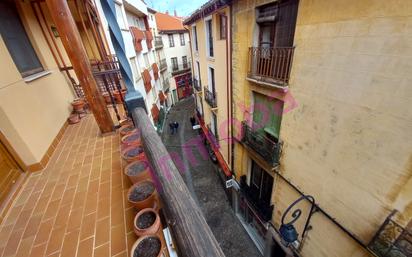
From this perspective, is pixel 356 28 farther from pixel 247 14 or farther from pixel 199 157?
pixel 199 157

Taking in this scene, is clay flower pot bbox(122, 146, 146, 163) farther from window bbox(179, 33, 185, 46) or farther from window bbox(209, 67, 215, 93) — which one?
window bbox(179, 33, 185, 46)

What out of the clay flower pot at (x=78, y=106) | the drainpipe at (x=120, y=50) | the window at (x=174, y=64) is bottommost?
the window at (x=174, y=64)

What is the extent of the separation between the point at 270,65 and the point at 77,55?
444 centimetres

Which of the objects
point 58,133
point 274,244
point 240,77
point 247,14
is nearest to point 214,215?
point 274,244

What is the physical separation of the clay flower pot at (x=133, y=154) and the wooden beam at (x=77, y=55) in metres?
1.72

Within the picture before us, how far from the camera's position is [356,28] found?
2734 mm

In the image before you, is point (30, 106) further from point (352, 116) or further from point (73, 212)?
point (352, 116)

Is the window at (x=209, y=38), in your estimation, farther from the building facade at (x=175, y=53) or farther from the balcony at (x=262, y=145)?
the building facade at (x=175, y=53)

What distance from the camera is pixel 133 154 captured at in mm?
2635

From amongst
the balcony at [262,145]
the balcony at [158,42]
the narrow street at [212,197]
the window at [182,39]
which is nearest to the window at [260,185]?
the balcony at [262,145]

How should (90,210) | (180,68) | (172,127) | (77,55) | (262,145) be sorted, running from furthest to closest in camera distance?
(180,68) → (172,127) → (262,145) → (77,55) → (90,210)

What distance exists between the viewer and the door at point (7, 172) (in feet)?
8.61

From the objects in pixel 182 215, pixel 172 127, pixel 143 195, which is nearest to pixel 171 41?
pixel 172 127

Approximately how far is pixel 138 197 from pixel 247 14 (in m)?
5.49
